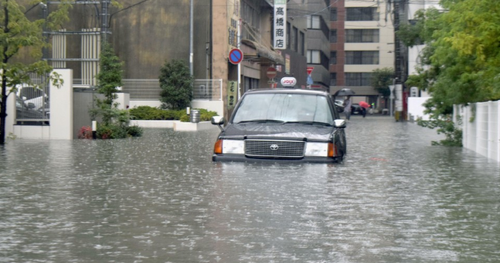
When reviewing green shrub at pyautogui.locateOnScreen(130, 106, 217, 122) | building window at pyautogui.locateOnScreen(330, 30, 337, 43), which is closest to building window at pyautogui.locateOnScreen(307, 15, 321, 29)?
building window at pyautogui.locateOnScreen(330, 30, 337, 43)

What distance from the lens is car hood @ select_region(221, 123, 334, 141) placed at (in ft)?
53.9

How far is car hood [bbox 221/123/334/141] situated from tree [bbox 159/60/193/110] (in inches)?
1119

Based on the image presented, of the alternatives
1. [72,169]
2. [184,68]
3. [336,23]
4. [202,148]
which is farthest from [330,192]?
[336,23]

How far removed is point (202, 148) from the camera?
948 inches

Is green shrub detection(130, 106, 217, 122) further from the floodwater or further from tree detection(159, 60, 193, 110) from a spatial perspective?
the floodwater

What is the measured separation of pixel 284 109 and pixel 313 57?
88457mm

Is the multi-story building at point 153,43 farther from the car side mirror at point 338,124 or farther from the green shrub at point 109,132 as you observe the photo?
the car side mirror at point 338,124

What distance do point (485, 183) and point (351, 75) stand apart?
11365 centimetres

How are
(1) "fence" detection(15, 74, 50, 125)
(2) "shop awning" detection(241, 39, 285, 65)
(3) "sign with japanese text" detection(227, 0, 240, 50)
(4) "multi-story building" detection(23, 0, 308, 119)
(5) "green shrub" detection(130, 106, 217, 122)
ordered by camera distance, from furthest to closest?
(2) "shop awning" detection(241, 39, 285, 65)
(3) "sign with japanese text" detection(227, 0, 240, 50)
(4) "multi-story building" detection(23, 0, 308, 119)
(5) "green shrub" detection(130, 106, 217, 122)
(1) "fence" detection(15, 74, 50, 125)

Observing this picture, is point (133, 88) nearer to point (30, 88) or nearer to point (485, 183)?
point (30, 88)

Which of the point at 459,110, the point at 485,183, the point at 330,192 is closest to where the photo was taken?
the point at 330,192

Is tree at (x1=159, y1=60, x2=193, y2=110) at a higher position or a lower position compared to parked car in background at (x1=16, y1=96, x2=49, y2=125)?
higher

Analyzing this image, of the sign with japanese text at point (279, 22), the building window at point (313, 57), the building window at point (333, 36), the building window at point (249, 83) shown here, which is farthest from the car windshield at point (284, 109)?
the building window at point (333, 36)

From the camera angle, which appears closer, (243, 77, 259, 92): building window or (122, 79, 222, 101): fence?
(122, 79, 222, 101): fence
